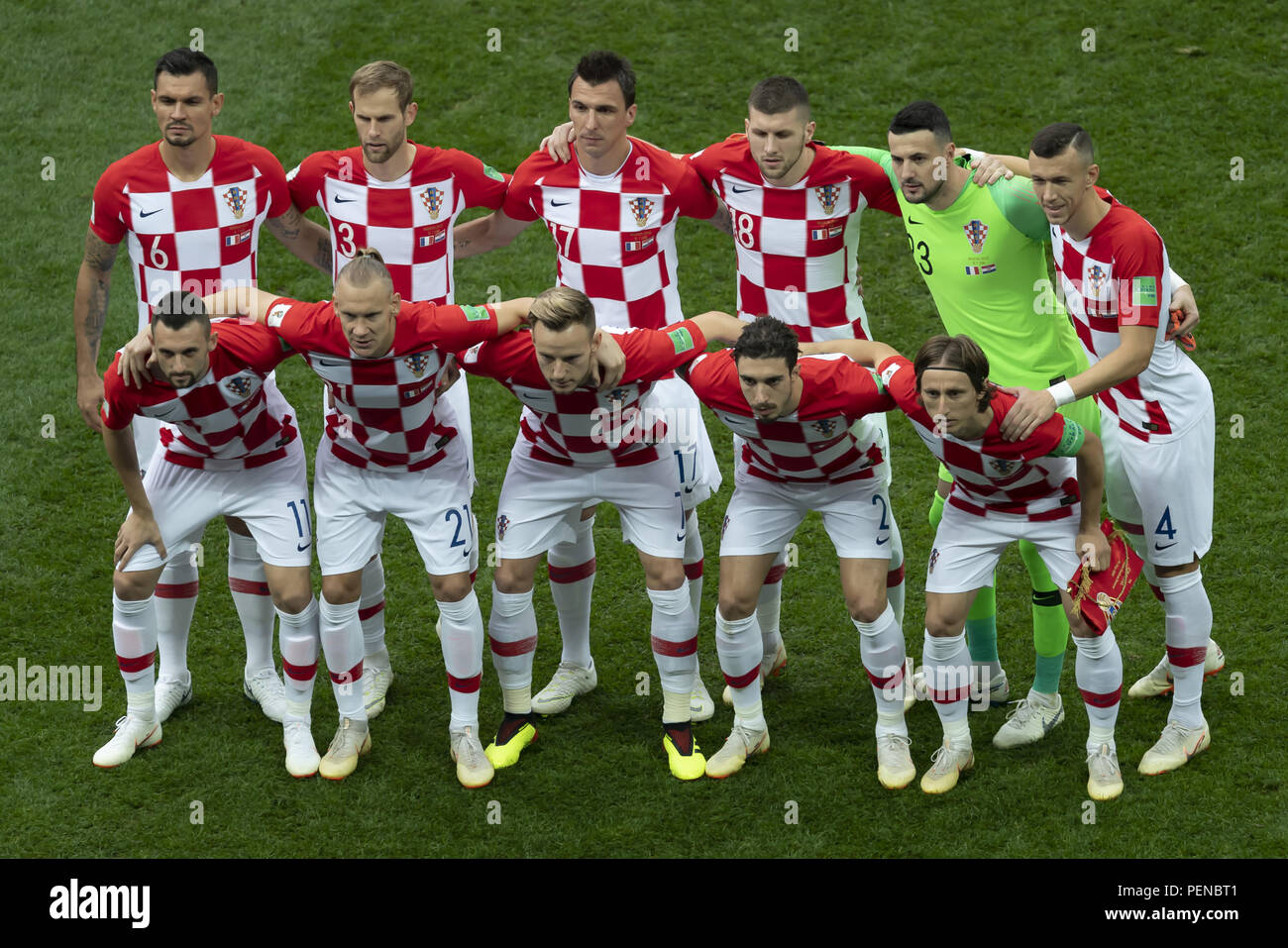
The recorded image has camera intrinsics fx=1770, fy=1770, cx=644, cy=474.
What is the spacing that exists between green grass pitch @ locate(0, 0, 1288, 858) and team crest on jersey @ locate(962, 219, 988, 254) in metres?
2.03

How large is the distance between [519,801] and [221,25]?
24.8 feet

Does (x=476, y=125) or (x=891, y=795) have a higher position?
(x=476, y=125)

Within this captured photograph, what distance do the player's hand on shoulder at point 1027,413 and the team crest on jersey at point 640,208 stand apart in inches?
75.1

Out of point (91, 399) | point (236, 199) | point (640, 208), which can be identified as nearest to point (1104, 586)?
point (640, 208)

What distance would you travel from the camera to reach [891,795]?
7.20m

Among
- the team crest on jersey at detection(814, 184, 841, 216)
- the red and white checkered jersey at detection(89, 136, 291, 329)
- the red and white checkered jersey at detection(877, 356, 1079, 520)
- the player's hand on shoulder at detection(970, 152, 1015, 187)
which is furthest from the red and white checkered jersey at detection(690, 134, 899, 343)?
the red and white checkered jersey at detection(89, 136, 291, 329)

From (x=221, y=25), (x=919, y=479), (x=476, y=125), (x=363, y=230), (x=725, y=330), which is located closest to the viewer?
(x=725, y=330)

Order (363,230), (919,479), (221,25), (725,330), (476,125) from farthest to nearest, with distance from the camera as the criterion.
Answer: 1. (221,25)
2. (476,125)
3. (919,479)
4. (363,230)
5. (725,330)

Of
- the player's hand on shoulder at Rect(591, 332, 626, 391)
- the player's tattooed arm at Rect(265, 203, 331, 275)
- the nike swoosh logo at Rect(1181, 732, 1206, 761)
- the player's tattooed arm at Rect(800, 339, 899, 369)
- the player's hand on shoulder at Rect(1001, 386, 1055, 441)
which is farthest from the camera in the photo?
the player's tattooed arm at Rect(265, 203, 331, 275)

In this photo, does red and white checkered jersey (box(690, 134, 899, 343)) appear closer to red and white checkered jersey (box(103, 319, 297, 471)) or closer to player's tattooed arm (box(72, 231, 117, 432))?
red and white checkered jersey (box(103, 319, 297, 471))

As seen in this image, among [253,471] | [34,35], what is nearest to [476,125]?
[34,35]

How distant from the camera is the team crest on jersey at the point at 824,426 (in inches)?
272

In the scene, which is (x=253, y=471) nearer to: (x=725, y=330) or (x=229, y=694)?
(x=229, y=694)

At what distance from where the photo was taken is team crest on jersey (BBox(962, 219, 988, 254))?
281 inches
